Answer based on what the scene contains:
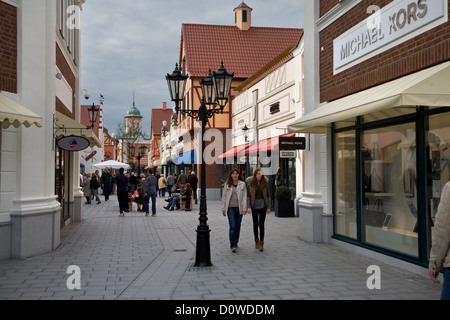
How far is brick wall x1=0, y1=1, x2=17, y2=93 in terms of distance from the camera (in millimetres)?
8656

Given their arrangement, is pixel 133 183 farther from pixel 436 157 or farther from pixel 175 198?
pixel 436 157

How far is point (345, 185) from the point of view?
32.3ft

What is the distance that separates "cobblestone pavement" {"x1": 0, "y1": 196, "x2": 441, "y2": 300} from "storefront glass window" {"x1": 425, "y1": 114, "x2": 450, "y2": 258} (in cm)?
122

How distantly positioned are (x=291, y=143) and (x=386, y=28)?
4.33m

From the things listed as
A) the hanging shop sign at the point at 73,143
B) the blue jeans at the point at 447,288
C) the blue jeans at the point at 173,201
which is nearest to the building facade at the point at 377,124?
the blue jeans at the point at 447,288

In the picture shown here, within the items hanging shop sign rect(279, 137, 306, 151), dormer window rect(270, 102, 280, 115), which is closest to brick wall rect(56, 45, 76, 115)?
hanging shop sign rect(279, 137, 306, 151)

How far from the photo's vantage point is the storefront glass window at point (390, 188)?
24.8ft

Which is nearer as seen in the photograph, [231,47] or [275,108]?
[275,108]

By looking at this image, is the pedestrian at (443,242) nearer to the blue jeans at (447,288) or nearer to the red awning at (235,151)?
the blue jeans at (447,288)

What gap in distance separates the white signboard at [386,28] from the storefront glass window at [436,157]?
1.43 m

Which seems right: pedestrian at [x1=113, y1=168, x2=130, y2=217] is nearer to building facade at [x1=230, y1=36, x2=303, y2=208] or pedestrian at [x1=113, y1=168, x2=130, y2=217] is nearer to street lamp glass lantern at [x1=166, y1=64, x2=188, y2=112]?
building facade at [x1=230, y1=36, x2=303, y2=208]

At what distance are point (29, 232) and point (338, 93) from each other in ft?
22.5

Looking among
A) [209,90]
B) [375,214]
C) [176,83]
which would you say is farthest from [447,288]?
[176,83]

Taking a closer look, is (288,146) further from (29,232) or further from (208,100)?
(29,232)
